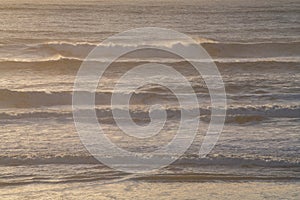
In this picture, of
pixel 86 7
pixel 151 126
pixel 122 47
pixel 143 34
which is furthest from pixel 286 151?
pixel 86 7

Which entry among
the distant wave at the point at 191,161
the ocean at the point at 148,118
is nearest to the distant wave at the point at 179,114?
the ocean at the point at 148,118

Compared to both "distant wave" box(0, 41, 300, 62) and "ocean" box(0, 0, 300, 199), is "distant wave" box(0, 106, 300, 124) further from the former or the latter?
"distant wave" box(0, 41, 300, 62)

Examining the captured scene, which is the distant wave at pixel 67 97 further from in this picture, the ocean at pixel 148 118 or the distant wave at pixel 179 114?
the distant wave at pixel 179 114

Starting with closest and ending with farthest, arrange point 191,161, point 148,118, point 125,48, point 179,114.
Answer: point 191,161, point 148,118, point 179,114, point 125,48

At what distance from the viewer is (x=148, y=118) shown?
12688 millimetres

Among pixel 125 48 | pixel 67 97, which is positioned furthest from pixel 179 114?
pixel 125 48

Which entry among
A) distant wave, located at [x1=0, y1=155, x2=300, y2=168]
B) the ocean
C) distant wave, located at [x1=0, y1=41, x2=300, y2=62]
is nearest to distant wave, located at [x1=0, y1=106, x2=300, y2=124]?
the ocean

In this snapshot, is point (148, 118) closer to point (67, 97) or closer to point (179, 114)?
point (179, 114)

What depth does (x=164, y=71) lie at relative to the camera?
61.9 ft

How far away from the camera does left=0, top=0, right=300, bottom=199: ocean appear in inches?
338

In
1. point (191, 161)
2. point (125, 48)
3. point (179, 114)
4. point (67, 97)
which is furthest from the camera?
point (125, 48)

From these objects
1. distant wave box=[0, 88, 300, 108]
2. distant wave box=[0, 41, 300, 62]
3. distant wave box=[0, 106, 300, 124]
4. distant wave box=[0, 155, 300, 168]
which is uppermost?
distant wave box=[0, 41, 300, 62]

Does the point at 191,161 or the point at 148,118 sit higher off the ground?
the point at 148,118

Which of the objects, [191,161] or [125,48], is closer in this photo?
[191,161]
